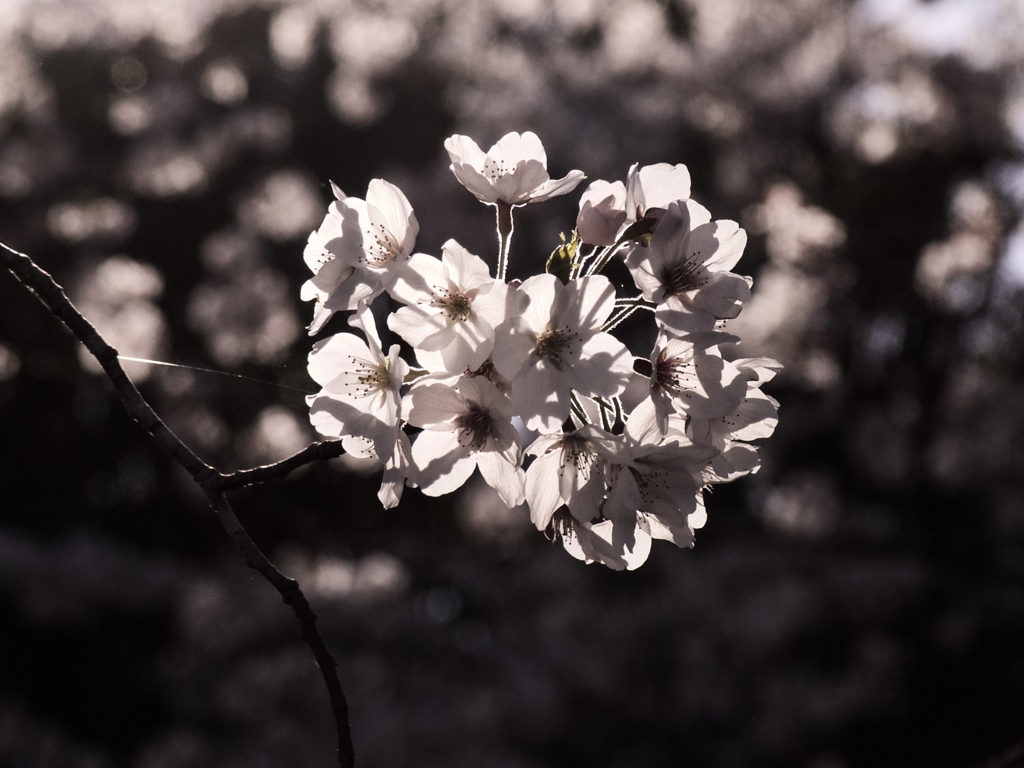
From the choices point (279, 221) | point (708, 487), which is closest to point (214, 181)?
point (279, 221)

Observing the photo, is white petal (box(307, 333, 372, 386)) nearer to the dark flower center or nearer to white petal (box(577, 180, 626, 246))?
the dark flower center

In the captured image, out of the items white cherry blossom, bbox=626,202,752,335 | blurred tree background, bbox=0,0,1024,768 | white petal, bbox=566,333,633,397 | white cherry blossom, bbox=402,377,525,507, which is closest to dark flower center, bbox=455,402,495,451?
white cherry blossom, bbox=402,377,525,507

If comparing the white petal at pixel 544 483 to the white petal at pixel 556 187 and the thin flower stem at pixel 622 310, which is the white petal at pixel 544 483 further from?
the white petal at pixel 556 187

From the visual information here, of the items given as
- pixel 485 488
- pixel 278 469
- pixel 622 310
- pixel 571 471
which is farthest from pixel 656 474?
pixel 485 488

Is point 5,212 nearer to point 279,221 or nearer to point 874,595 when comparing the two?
point 279,221

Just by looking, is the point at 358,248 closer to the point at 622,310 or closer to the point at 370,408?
the point at 370,408

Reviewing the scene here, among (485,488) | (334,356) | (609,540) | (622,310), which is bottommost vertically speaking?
(609,540)
